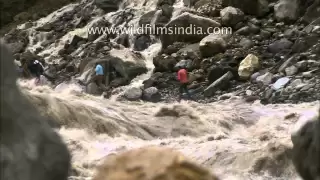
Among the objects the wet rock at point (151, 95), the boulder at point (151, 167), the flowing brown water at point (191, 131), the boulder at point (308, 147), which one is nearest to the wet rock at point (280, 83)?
the flowing brown water at point (191, 131)

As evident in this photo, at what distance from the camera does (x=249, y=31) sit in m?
10.7

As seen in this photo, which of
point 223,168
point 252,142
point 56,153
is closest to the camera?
point 56,153

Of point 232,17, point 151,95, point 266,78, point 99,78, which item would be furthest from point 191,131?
point 232,17

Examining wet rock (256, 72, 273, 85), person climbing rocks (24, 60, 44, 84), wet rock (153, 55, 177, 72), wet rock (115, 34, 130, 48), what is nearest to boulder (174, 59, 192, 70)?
wet rock (153, 55, 177, 72)

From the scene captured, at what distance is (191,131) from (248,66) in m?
3.41

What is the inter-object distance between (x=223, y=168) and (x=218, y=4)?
26.8 ft

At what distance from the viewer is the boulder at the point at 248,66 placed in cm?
904

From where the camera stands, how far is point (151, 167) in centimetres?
178

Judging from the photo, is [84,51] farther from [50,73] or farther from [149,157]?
[149,157]

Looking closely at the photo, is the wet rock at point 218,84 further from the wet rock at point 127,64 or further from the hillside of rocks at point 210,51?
the wet rock at point 127,64

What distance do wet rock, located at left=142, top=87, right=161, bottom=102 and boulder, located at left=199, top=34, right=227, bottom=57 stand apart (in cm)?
156

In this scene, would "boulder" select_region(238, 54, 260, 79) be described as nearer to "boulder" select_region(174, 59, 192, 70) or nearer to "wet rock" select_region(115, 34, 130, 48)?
"boulder" select_region(174, 59, 192, 70)

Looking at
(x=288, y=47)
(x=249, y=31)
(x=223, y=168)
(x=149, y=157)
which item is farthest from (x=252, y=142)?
(x=249, y=31)

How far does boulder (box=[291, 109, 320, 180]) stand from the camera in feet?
6.49
